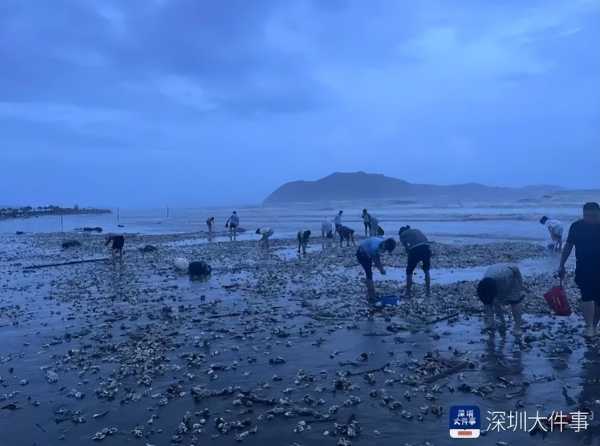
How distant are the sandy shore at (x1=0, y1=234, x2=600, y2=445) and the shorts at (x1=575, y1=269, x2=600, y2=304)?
0.85m

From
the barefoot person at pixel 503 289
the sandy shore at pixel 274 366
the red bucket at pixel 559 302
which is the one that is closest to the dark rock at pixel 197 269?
the sandy shore at pixel 274 366

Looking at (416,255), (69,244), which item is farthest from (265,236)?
(416,255)

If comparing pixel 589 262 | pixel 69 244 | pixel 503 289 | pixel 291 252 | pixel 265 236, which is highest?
pixel 589 262

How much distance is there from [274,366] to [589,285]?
224 inches

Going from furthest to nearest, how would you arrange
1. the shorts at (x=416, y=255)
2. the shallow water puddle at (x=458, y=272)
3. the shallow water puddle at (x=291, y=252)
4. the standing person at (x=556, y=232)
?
the shallow water puddle at (x=291, y=252), the standing person at (x=556, y=232), the shallow water puddle at (x=458, y=272), the shorts at (x=416, y=255)

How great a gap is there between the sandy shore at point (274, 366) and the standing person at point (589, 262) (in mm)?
593

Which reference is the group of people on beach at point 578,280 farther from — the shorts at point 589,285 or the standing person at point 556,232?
the standing person at point 556,232

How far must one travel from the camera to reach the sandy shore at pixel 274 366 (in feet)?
22.2

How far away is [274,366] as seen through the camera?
8.99 m

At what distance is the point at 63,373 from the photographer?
29.5 ft

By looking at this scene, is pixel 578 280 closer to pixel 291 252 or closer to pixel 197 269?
pixel 197 269

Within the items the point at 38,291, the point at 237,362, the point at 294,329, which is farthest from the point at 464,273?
the point at 38,291

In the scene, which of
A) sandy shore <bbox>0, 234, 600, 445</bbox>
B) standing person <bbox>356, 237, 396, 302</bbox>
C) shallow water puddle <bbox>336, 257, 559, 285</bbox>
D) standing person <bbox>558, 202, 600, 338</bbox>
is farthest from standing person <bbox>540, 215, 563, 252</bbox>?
standing person <bbox>558, 202, 600, 338</bbox>

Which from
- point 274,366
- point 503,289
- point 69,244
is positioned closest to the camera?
point 274,366
